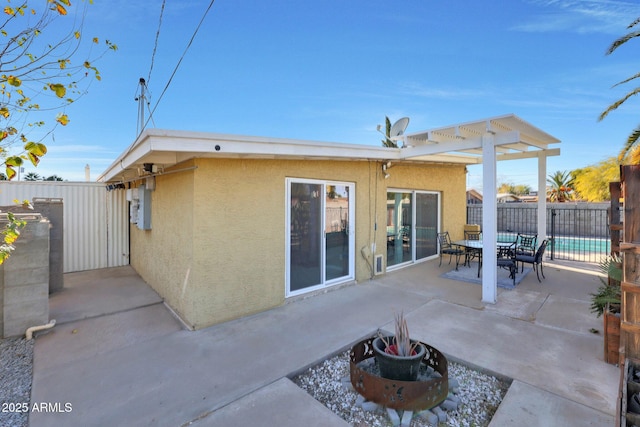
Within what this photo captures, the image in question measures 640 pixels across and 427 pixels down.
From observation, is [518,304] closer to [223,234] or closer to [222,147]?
[223,234]

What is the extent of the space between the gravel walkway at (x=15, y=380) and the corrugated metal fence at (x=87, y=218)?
18.6 ft

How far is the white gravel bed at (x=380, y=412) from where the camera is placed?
2.90m

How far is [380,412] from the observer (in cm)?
299

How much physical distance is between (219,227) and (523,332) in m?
5.14

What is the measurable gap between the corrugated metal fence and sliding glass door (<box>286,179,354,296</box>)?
7.23 m

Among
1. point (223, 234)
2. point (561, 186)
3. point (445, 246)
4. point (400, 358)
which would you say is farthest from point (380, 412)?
point (561, 186)

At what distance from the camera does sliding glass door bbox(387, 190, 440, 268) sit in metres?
8.74

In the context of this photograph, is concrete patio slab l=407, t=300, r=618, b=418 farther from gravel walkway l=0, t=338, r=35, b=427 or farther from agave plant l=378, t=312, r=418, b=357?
gravel walkway l=0, t=338, r=35, b=427

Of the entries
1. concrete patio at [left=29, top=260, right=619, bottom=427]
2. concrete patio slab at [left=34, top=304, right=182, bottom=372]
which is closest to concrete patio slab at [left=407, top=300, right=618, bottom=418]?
concrete patio at [left=29, top=260, right=619, bottom=427]

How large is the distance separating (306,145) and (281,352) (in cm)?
338

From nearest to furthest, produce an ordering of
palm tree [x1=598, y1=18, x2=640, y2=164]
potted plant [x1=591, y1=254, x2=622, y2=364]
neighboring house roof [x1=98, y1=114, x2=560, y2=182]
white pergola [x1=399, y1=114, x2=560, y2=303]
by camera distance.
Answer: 1. potted plant [x1=591, y1=254, x2=622, y2=364]
2. neighboring house roof [x1=98, y1=114, x2=560, y2=182]
3. white pergola [x1=399, y1=114, x2=560, y2=303]
4. palm tree [x1=598, y1=18, x2=640, y2=164]

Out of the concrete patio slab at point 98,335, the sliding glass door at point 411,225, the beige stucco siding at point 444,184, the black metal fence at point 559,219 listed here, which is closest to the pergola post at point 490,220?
the beige stucco siding at point 444,184

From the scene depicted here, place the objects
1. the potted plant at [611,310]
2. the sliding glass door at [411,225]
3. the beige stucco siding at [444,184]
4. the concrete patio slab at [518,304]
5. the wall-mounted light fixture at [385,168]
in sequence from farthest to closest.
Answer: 1. the beige stucco siding at [444,184]
2. the sliding glass door at [411,225]
3. the wall-mounted light fixture at [385,168]
4. the concrete patio slab at [518,304]
5. the potted plant at [611,310]

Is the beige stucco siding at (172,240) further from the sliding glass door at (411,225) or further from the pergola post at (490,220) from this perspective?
the pergola post at (490,220)
